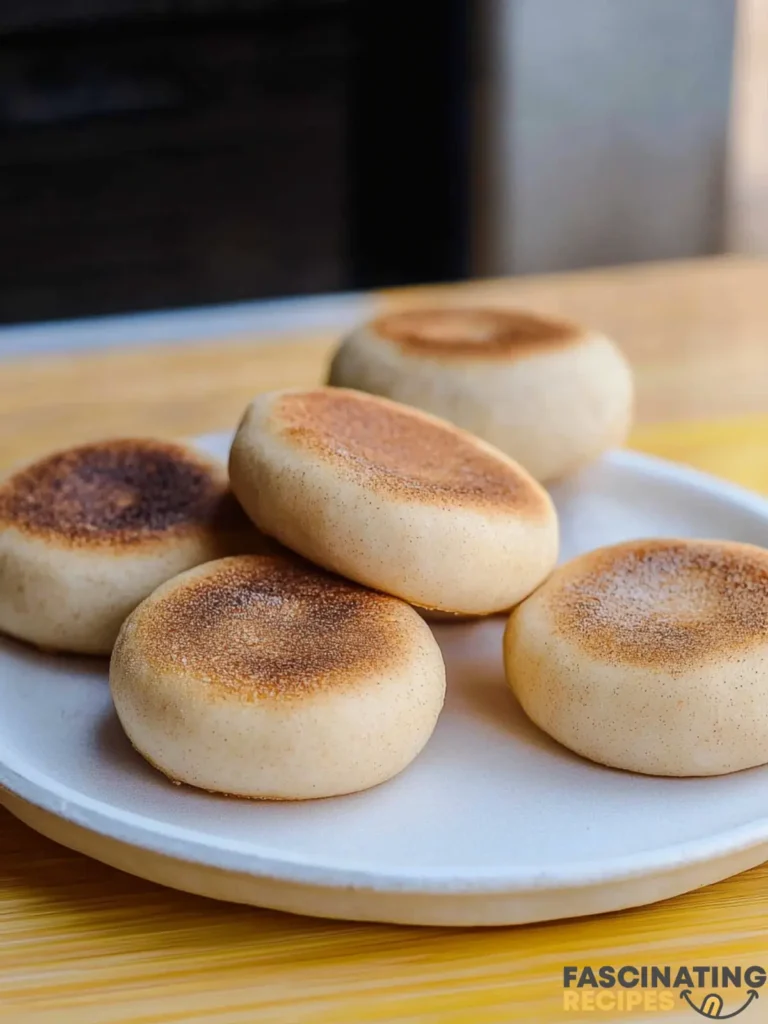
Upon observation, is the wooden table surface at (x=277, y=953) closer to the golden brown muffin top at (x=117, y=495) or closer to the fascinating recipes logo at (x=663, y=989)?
the fascinating recipes logo at (x=663, y=989)

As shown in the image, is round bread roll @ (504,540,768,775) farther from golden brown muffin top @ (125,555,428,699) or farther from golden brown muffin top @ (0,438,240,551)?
golden brown muffin top @ (0,438,240,551)

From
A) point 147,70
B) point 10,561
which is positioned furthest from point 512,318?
point 147,70

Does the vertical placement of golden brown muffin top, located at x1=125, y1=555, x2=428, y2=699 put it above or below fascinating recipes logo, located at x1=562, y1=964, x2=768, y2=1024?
above

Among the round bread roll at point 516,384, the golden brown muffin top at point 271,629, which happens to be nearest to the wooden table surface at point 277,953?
the golden brown muffin top at point 271,629

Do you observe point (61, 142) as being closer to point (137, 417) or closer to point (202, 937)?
point (137, 417)

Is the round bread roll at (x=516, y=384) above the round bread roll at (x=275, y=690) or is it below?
above

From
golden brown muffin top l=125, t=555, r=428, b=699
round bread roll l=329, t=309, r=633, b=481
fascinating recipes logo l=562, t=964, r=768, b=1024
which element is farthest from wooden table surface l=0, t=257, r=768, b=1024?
round bread roll l=329, t=309, r=633, b=481

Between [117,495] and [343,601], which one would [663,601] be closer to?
[343,601]
